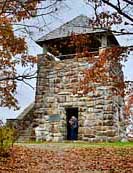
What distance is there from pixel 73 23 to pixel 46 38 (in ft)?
5.90

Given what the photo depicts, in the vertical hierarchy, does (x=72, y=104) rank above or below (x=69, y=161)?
above

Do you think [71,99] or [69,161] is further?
[71,99]

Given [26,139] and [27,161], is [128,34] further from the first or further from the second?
[26,139]

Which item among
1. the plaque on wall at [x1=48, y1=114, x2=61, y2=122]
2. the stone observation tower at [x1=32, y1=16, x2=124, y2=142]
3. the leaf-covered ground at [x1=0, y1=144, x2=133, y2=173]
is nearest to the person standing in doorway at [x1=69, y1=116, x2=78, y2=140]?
the stone observation tower at [x1=32, y1=16, x2=124, y2=142]

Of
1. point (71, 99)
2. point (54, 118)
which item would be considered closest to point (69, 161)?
point (71, 99)

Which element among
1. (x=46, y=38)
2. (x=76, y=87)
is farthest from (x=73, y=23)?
(x=76, y=87)

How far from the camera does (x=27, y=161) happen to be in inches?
473

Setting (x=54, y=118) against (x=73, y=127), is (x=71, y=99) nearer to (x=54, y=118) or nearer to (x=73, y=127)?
(x=54, y=118)

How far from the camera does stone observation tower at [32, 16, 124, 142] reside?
21.1 meters

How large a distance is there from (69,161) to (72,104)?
1025 centimetres

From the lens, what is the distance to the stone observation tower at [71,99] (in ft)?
69.1

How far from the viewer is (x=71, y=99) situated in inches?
874

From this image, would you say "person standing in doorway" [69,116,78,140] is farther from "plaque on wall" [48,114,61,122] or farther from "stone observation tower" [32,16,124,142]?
"plaque on wall" [48,114,61,122]

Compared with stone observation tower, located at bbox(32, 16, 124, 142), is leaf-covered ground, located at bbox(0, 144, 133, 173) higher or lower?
lower
